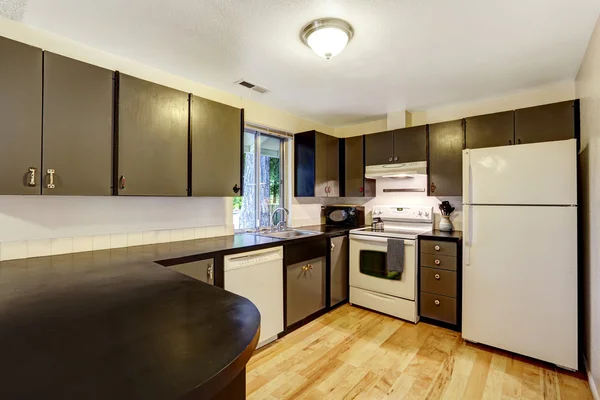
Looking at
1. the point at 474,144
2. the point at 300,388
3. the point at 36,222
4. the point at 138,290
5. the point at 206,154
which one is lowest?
the point at 300,388

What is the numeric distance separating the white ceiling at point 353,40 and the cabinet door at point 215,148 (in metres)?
0.38

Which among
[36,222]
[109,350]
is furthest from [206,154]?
[109,350]

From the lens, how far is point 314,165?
347 cm

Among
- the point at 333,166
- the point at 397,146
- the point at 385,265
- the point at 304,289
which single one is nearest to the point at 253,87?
the point at 333,166

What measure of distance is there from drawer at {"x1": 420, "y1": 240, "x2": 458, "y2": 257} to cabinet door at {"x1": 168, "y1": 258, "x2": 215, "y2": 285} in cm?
204

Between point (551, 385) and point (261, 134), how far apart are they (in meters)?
3.29

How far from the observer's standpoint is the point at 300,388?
1903 millimetres

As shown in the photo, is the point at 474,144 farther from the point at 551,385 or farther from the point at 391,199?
the point at 551,385

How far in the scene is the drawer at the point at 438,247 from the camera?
2.70 m

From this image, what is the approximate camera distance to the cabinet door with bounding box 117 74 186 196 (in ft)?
6.05

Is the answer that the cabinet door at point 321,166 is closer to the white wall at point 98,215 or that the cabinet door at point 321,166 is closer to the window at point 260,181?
the window at point 260,181

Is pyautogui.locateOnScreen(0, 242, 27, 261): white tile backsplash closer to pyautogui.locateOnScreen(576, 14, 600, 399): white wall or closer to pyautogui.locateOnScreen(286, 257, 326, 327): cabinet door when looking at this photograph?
pyautogui.locateOnScreen(286, 257, 326, 327): cabinet door

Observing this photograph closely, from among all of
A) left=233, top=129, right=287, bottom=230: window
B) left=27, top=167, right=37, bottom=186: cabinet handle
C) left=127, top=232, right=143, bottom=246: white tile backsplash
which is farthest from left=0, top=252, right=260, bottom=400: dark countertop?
left=233, top=129, right=287, bottom=230: window

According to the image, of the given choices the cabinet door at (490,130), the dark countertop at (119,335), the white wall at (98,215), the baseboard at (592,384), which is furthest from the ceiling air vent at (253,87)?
the baseboard at (592,384)
